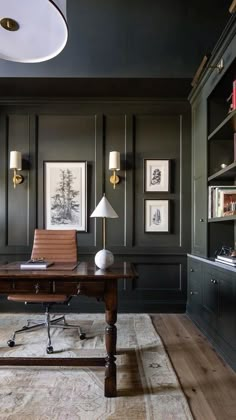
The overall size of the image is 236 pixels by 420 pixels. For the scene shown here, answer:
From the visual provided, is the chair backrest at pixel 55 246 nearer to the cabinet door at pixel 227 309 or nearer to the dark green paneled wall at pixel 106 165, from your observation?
the dark green paneled wall at pixel 106 165

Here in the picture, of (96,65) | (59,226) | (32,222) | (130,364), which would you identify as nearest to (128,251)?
(59,226)

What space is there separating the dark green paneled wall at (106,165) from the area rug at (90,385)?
1.07m

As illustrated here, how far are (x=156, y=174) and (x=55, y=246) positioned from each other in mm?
1527

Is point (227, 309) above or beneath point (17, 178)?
beneath

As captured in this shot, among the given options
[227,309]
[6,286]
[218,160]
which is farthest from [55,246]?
[218,160]

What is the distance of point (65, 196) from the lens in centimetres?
375

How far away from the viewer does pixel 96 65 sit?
10.6 ft

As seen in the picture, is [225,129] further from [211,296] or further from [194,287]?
[194,287]

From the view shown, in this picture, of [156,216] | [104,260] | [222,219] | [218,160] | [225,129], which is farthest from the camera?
[156,216]

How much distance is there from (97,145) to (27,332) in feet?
7.17

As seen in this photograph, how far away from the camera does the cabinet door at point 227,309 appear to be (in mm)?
2304

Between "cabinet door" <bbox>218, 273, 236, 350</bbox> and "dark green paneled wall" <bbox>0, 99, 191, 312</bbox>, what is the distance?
1.18m

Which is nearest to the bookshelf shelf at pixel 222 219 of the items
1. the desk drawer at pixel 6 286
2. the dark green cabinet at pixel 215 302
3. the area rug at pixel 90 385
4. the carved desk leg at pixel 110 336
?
the dark green cabinet at pixel 215 302

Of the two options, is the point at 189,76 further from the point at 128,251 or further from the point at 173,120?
the point at 128,251
